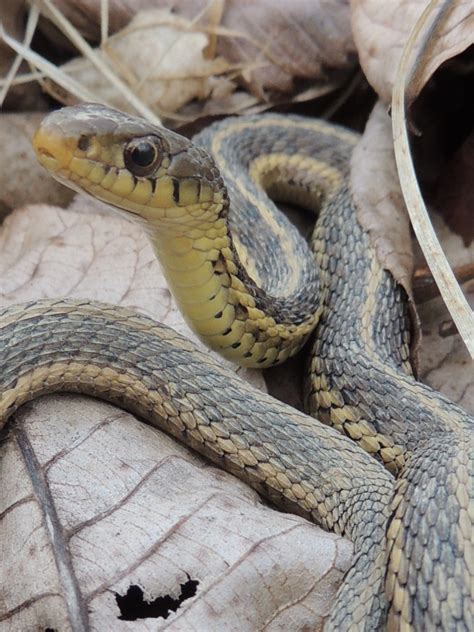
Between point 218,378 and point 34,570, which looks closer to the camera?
point 34,570

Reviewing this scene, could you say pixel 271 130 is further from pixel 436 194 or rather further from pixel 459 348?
pixel 459 348

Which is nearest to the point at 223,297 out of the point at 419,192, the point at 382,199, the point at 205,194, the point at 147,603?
the point at 205,194

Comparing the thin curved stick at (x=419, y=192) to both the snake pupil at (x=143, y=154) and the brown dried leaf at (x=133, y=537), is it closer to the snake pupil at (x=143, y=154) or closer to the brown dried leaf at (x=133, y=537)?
the brown dried leaf at (x=133, y=537)

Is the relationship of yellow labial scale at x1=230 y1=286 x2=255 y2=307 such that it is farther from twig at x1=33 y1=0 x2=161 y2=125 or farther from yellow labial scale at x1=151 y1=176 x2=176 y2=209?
twig at x1=33 y1=0 x2=161 y2=125

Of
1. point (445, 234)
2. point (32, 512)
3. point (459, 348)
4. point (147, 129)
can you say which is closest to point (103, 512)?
point (32, 512)

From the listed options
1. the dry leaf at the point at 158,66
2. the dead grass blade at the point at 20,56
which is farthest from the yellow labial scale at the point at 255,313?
the dead grass blade at the point at 20,56

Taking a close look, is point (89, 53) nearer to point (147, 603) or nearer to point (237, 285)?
point (237, 285)

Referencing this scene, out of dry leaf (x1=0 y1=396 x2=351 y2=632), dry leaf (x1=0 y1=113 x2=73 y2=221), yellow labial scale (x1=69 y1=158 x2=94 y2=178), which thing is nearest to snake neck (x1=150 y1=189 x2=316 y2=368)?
yellow labial scale (x1=69 y1=158 x2=94 y2=178)
